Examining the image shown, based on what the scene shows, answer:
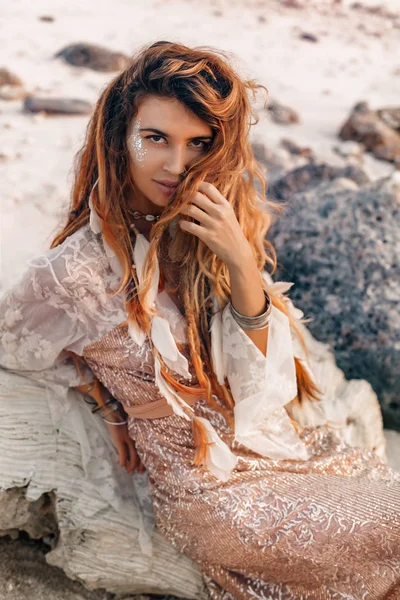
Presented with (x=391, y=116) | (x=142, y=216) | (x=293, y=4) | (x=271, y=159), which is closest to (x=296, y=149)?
(x=271, y=159)

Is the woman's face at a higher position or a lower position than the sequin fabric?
higher

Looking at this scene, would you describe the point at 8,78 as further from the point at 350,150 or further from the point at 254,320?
the point at 254,320

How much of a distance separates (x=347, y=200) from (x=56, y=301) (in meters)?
2.59

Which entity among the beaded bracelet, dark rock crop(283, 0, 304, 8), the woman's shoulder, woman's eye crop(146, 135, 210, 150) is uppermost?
woman's eye crop(146, 135, 210, 150)

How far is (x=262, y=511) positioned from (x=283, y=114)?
6.74 m

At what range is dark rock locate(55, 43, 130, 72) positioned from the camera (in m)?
8.13

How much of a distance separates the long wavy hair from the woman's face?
26 millimetres

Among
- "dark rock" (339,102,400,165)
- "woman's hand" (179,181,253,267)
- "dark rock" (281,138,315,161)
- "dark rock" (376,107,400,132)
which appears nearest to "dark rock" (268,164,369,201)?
"dark rock" (281,138,315,161)

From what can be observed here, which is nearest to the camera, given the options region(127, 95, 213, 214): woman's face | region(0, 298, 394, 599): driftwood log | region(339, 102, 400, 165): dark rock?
region(127, 95, 213, 214): woman's face

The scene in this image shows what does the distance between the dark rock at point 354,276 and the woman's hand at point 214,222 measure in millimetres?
1841

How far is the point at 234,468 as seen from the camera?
2.48 m

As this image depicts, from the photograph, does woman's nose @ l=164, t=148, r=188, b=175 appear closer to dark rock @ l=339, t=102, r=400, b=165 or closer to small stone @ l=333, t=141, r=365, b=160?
small stone @ l=333, t=141, r=365, b=160

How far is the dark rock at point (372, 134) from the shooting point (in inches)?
303

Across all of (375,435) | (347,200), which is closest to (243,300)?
(375,435)
